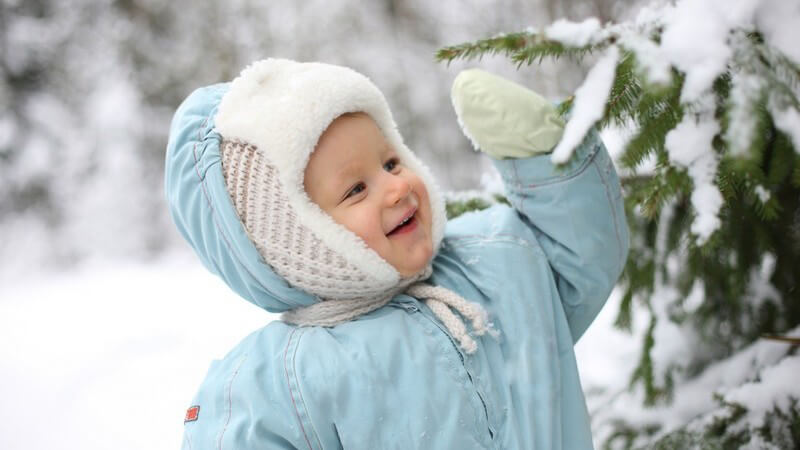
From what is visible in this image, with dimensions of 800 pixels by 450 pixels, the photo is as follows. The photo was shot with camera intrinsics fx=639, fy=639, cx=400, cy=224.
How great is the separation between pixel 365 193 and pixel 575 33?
16.8 inches

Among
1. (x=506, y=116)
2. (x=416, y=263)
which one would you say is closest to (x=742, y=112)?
(x=506, y=116)

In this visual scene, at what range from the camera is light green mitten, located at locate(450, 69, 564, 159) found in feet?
3.48

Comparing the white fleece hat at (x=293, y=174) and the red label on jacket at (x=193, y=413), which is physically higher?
the white fleece hat at (x=293, y=174)

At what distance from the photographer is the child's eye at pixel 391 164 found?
1.13 m

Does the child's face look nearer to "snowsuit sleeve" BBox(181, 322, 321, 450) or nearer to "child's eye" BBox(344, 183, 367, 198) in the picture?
"child's eye" BBox(344, 183, 367, 198)

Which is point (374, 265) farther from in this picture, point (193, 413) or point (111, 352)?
point (111, 352)

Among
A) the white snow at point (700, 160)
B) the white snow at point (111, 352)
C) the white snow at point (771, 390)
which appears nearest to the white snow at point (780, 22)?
the white snow at point (700, 160)

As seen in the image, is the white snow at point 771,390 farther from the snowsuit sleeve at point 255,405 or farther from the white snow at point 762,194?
the snowsuit sleeve at point 255,405

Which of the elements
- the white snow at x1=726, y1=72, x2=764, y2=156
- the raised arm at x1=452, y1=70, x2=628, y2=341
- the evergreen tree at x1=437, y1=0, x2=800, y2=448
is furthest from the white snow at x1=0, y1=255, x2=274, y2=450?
the white snow at x1=726, y1=72, x2=764, y2=156

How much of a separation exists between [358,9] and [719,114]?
7.22 metres

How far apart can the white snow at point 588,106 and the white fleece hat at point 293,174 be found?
426 mm

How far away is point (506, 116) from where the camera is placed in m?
1.06

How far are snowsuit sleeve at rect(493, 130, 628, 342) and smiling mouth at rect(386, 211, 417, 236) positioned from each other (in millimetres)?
183

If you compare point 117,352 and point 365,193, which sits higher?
point 365,193
